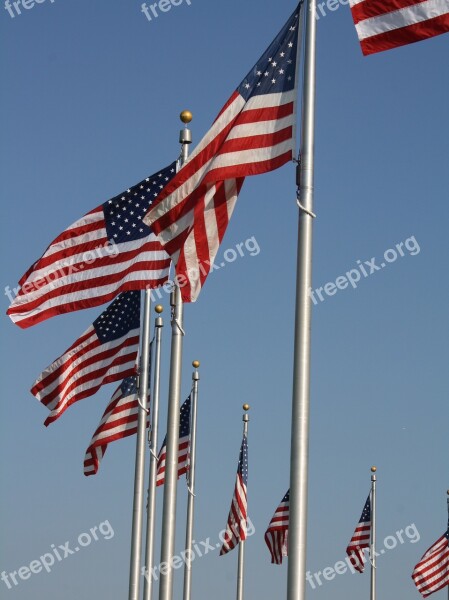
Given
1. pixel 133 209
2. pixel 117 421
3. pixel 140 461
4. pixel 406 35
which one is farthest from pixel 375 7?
pixel 117 421

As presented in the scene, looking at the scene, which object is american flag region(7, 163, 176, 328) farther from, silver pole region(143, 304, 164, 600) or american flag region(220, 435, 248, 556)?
american flag region(220, 435, 248, 556)

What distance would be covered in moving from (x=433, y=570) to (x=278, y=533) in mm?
7822

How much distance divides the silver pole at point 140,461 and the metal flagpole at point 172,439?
5.46 meters

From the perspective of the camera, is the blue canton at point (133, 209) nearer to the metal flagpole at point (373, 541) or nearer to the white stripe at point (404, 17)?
the white stripe at point (404, 17)

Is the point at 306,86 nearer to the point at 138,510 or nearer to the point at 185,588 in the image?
the point at 138,510

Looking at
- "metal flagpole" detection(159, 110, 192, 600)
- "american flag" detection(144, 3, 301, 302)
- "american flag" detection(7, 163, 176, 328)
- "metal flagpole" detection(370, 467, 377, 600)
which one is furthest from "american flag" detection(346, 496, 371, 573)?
"american flag" detection(144, 3, 301, 302)

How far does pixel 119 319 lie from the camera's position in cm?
2667

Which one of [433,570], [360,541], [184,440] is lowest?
[433,570]

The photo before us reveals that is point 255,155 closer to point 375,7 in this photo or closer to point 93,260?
point 375,7

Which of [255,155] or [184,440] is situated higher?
[255,155]

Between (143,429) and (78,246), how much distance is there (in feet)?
23.8

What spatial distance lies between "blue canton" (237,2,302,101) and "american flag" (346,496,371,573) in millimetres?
31877

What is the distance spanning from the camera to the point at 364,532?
4638 cm

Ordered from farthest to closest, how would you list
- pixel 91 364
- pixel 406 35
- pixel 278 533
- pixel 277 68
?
pixel 278 533, pixel 91 364, pixel 277 68, pixel 406 35
